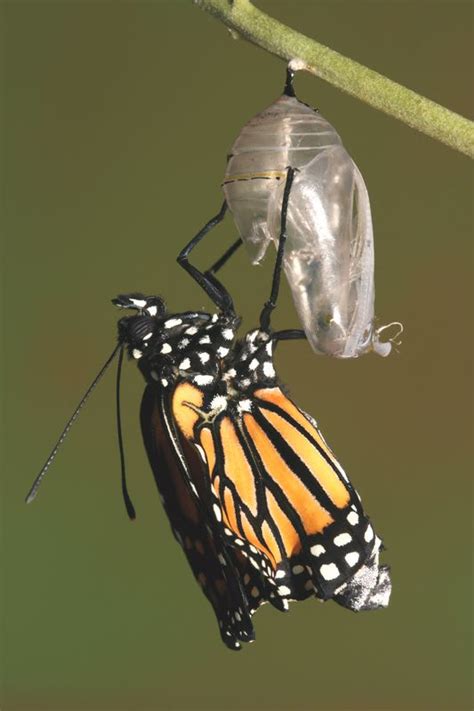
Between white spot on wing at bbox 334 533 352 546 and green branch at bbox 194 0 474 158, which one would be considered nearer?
green branch at bbox 194 0 474 158

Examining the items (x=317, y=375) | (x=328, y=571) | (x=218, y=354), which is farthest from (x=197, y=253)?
(x=328, y=571)

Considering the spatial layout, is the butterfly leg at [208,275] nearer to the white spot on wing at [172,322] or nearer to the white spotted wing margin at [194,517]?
the white spot on wing at [172,322]

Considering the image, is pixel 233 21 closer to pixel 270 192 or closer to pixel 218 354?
pixel 270 192

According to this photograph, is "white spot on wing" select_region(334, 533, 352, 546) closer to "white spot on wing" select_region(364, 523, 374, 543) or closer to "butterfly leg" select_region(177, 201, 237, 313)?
"white spot on wing" select_region(364, 523, 374, 543)

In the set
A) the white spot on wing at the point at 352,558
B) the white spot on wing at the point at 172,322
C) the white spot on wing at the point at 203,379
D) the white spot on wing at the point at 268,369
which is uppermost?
the white spot on wing at the point at 172,322

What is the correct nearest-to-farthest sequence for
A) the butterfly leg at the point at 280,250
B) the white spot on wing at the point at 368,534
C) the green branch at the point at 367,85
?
1. the green branch at the point at 367,85
2. the butterfly leg at the point at 280,250
3. the white spot on wing at the point at 368,534

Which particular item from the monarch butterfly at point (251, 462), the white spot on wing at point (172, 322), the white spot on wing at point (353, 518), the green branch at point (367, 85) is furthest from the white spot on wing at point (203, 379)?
the green branch at point (367, 85)

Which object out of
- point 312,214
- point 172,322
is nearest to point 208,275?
point 172,322

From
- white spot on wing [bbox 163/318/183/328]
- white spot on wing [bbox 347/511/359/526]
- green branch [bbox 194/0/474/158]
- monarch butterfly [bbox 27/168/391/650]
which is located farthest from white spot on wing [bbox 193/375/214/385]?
green branch [bbox 194/0/474/158]
